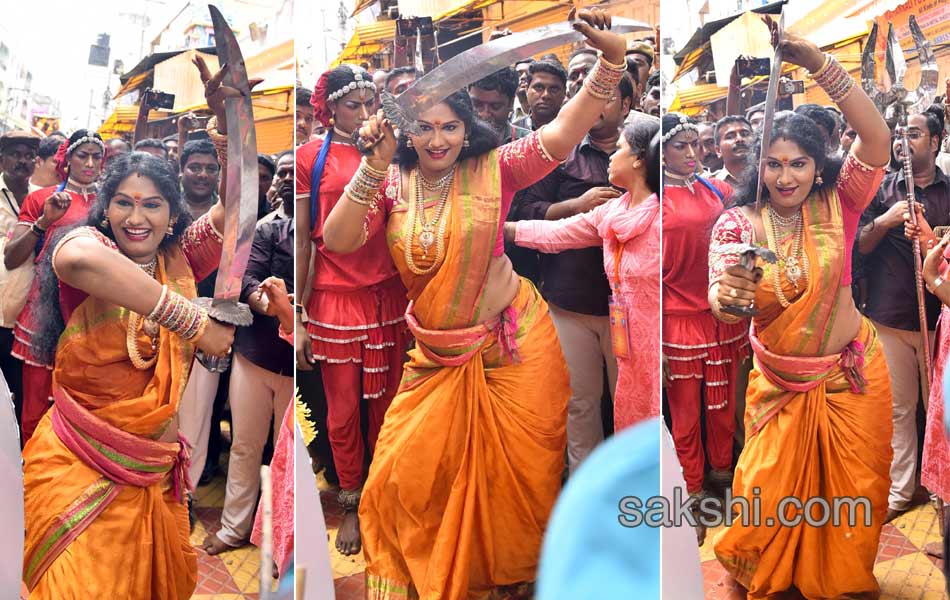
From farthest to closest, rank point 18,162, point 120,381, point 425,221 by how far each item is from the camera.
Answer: point 18,162, point 120,381, point 425,221

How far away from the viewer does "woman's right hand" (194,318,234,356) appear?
2.60 m

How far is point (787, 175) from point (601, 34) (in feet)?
2.06

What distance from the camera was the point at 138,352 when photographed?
2.57 metres

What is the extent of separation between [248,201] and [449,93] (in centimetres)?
65

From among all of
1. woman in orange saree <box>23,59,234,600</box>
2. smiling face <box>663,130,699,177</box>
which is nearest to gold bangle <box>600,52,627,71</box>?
smiling face <box>663,130,699,177</box>

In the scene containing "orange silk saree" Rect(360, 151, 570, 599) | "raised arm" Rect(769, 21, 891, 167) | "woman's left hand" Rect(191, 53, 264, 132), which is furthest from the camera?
"woman's left hand" Rect(191, 53, 264, 132)

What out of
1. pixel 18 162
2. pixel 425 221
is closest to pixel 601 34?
pixel 425 221

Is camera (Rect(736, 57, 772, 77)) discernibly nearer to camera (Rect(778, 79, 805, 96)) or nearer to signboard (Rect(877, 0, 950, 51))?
camera (Rect(778, 79, 805, 96))

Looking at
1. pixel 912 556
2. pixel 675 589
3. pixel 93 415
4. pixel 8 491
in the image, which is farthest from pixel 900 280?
pixel 8 491

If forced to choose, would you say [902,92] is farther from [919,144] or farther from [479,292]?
[479,292]

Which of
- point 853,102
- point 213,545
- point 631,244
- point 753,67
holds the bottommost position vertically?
point 213,545

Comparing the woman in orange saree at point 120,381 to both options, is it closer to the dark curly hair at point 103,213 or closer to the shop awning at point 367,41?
the dark curly hair at point 103,213

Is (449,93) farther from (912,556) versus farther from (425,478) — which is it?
(912,556)

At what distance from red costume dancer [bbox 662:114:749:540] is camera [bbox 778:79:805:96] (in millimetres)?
247
